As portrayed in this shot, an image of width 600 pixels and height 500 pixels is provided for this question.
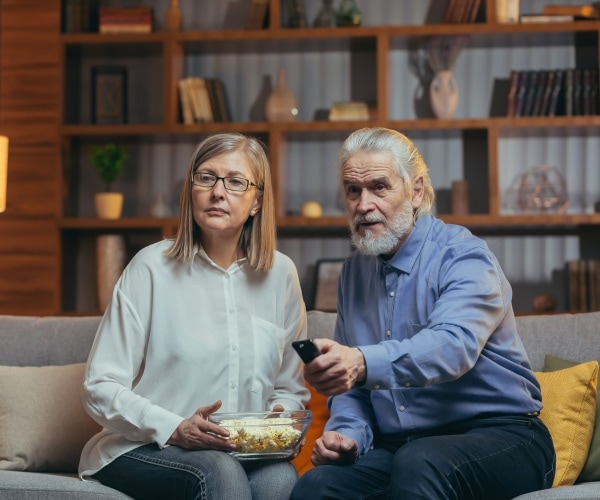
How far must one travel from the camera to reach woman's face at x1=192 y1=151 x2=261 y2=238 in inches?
93.4

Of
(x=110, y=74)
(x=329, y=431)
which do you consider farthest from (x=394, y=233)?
(x=110, y=74)

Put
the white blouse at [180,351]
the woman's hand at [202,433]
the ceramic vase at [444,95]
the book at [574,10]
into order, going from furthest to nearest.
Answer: the ceramic vase at [444,95] < the book at [574,10] < the white blouse at [180,351] < the woman's hand at [202,433]

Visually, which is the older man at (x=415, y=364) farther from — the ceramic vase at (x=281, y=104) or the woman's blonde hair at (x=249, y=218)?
the ceramic vase at (x=281, y=104)

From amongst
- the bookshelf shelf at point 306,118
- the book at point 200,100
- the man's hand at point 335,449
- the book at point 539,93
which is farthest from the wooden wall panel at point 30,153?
the man's hand at point 335,449

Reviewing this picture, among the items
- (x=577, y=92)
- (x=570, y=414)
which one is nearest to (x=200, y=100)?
(x=577, y=92)

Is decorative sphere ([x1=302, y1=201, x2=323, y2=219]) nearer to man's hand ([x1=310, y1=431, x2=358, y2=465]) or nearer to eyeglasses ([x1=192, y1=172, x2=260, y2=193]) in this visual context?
eyeglasses ([x1=192, y1=172, x2=260, y2=193])

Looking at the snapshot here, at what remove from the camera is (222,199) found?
237 centimetres

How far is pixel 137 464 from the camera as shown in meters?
2.18

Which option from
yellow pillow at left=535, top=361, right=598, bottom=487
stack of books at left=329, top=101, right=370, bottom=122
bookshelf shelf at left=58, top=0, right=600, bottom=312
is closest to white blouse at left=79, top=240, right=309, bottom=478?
yellow pillow at left=535, top=361, right=598, bottom=487

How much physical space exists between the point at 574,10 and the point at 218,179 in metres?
2.70

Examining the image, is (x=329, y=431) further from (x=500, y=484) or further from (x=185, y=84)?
(x=185, y=84)

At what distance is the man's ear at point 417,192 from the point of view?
2.38 m

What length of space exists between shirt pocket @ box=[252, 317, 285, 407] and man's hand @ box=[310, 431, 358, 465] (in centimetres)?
27

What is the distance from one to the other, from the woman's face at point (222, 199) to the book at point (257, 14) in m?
2.41
